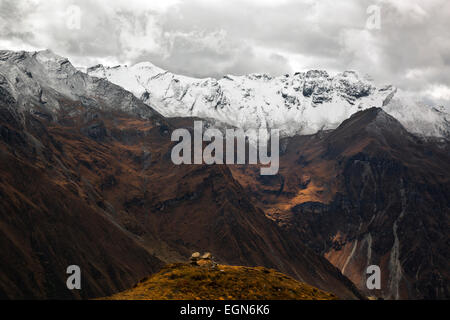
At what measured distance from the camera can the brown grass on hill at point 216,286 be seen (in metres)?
60.8

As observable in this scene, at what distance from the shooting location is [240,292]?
6375cm

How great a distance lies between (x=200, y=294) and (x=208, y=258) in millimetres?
15949

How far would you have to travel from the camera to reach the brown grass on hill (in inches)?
Answer: 2392

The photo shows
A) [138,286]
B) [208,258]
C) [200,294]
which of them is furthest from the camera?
[208,258]

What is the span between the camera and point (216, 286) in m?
63.7
